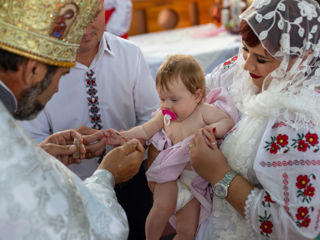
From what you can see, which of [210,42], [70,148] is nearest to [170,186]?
[70,148]

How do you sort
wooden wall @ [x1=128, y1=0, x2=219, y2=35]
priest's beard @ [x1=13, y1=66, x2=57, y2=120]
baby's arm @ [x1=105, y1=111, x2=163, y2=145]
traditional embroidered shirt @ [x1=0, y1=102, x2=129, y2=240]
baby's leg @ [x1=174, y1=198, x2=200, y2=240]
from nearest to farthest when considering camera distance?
traditional embroidered shirt @ [x1=0, y1=102, x2=129, y2=240] → priest's beard @ [x1=13, y1=66, x2=57, y2=120] → baby's leg @ [x1=174, y1=198, x2=200, y2=240] → baby's arm @ [x1=105, y1=111, x2=163, y2=145] → wooden wall @ [x1=128, y1=0, x2=219, y2=35]

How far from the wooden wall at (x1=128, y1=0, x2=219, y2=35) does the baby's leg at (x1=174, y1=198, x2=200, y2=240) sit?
4008 mm

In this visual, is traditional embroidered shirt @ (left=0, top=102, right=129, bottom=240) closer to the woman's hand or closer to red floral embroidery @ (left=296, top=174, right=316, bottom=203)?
the woman's hand

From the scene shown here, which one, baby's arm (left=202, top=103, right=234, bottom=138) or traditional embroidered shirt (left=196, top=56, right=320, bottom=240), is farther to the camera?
baby's arm (left=202, top=103, right=234, bottom=138)

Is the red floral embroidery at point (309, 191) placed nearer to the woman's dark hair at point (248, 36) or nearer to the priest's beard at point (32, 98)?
the woman's dark hair at point (248, 36)

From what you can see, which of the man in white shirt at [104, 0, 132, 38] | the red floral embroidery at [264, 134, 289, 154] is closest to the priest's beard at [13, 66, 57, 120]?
the red floral embroidery at [264, 134, 289, 154]

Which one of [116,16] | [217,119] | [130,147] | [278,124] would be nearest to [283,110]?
[278,124]

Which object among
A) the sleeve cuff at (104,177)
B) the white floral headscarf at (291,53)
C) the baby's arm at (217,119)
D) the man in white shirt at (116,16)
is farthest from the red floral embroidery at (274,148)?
the man in white shirt at (116,16)

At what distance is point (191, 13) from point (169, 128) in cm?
419

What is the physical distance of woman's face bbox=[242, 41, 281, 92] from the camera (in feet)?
5.56

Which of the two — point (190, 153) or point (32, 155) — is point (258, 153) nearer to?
point (190, 153)

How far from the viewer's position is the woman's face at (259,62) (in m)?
1.70

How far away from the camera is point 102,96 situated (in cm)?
227

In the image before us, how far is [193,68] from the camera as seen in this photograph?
6.41 ft
